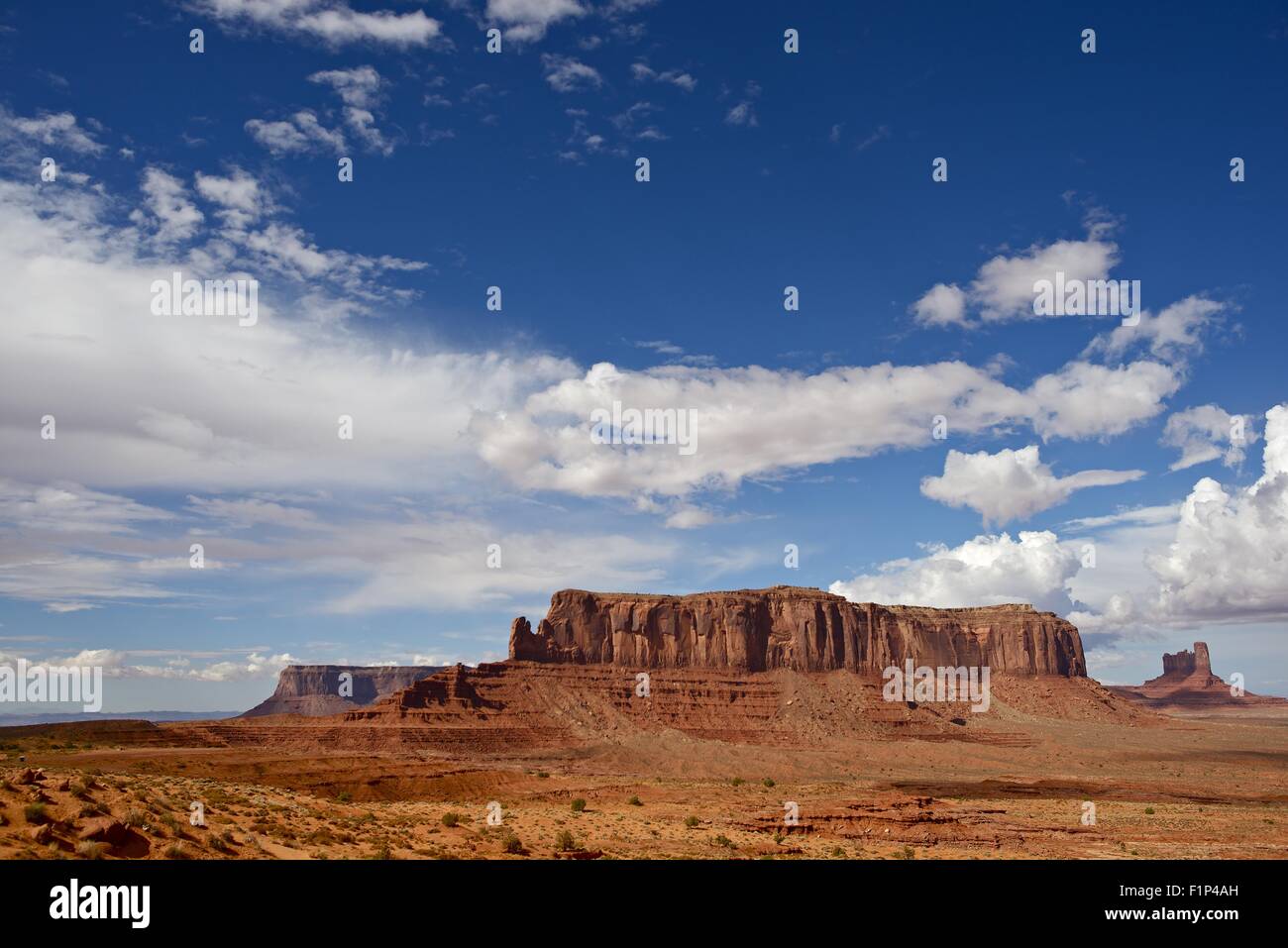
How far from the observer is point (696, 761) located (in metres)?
108

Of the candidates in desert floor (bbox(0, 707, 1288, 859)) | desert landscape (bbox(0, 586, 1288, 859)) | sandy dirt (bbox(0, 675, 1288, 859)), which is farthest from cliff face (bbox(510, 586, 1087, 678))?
desert floor (bbox(0, 707, 1288, 859))

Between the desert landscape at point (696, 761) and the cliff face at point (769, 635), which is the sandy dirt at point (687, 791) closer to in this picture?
the desert landscape at point (696, 761)

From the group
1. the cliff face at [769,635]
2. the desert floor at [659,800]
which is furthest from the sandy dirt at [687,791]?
the cliff face at [769,635]

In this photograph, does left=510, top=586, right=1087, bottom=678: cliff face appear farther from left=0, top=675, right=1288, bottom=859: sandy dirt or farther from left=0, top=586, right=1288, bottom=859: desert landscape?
left=0, top=675, right=1288, bottom=859: sandy dirt

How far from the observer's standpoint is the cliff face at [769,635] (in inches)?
6127

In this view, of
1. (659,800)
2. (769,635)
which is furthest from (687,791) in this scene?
(769,635)

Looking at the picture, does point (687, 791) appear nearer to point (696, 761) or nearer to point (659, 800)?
point (659, 800)

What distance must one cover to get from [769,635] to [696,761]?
202ft

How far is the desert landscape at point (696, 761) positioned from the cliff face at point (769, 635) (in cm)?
48

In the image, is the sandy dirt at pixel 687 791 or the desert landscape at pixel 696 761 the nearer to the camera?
the sandy dirt at pixel 687 791

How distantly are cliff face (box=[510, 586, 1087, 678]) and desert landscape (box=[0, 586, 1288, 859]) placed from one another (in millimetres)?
480

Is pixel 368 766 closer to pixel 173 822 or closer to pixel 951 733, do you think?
pixel 173 822
